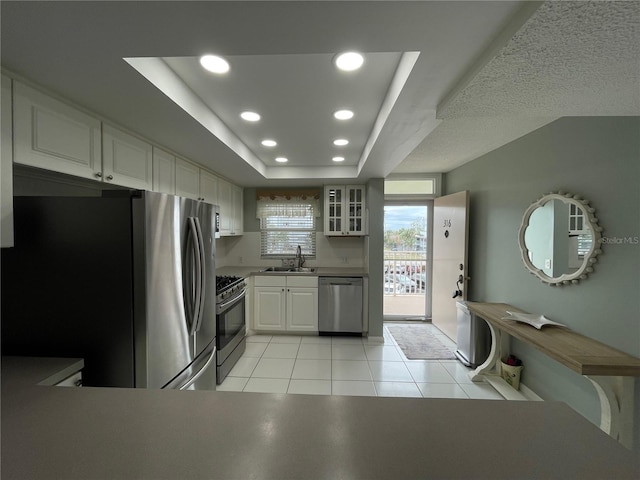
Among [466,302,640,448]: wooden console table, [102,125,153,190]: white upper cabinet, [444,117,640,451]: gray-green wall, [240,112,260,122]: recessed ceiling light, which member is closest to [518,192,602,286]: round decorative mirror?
[444,117,640,451]: gray-green wall

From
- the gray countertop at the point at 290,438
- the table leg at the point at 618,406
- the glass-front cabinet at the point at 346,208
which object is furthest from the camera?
the glass-front cabinet at the point at 346,208

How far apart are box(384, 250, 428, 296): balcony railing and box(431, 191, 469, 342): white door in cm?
47

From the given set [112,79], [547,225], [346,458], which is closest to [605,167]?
[547,225]

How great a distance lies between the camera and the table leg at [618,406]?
151cm

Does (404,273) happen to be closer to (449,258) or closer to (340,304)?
(449,258)

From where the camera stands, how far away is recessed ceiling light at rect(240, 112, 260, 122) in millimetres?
2013

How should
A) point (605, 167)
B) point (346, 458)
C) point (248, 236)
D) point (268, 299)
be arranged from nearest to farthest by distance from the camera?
point (346, 458)
point (605, 167)
point (268, 299)
point (248, 236)

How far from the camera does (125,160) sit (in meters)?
1.78

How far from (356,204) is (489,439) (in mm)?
3534

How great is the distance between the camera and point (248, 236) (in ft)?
14.6

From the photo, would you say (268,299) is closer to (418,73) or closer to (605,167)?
(418,73)

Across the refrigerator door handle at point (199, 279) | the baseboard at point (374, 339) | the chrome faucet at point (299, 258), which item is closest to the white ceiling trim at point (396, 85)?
the refrigerator door handle at point (199, 279)

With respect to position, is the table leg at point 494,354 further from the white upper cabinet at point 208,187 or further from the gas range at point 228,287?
the white upper cabinet at point 208,187

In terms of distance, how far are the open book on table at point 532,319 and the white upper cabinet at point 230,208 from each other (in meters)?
3.24
